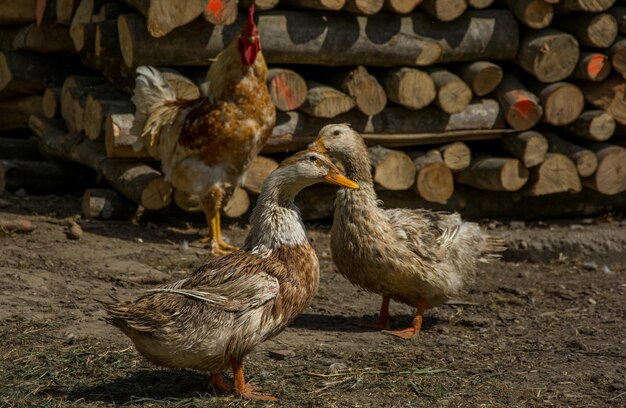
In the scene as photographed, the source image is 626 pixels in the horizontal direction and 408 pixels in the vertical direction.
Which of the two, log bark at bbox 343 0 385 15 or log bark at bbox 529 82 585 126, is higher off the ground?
log bark at bbox 343 0 385 15

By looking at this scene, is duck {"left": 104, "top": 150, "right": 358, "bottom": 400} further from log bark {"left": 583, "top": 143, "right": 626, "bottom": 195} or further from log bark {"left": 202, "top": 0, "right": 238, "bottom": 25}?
log bark {"left": 583, "top": 143, "right": 626, "bottom": 195}

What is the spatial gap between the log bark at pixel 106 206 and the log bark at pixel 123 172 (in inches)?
5.2

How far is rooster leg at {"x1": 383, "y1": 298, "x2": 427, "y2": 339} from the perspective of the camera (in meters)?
6.12

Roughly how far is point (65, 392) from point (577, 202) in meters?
6.54

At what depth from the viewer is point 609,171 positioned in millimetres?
9523

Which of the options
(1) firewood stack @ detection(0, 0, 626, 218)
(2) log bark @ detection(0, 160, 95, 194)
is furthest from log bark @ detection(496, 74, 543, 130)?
(2) log bark @ detection(0, 160, 95, 194)

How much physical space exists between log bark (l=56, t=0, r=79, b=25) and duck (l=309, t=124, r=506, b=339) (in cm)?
399

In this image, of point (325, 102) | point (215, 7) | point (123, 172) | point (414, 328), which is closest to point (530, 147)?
point (325, 102)

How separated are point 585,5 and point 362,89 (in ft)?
7.53

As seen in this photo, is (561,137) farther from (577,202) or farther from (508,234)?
(508,234)

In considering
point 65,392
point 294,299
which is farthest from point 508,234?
point 65,392

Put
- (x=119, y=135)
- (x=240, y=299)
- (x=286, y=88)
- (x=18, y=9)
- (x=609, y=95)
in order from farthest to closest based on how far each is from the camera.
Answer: (x=18, y=9)
(x=609, y=95)
(x=286, y=88)
(x=119, y=135)
(x=240, y=299)

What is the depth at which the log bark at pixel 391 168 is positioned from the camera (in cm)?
896

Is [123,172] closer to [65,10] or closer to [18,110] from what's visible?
[65,10]
